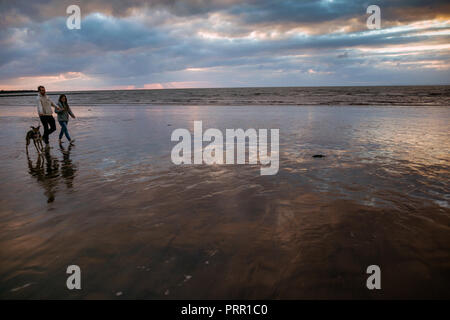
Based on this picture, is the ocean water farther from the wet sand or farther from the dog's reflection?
the wet sand

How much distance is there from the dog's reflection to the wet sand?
7cm

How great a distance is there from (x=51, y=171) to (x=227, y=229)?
638cm

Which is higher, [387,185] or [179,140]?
[179,140]

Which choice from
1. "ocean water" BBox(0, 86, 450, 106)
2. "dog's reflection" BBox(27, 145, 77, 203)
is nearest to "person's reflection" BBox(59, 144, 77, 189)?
"dog's reflection" BBox(27, 145, 77, 203)

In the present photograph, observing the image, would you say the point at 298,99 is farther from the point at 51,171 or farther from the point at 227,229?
the point at 227,229

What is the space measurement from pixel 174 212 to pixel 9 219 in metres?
3.03

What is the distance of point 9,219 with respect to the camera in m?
4.60

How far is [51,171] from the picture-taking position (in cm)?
756

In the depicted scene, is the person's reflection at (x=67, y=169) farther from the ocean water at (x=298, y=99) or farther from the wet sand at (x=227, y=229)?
the ocean water at (x=298, y=99)

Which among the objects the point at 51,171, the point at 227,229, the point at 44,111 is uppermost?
the point at 44,111

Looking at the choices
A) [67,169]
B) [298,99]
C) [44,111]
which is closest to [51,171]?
[67,169]
